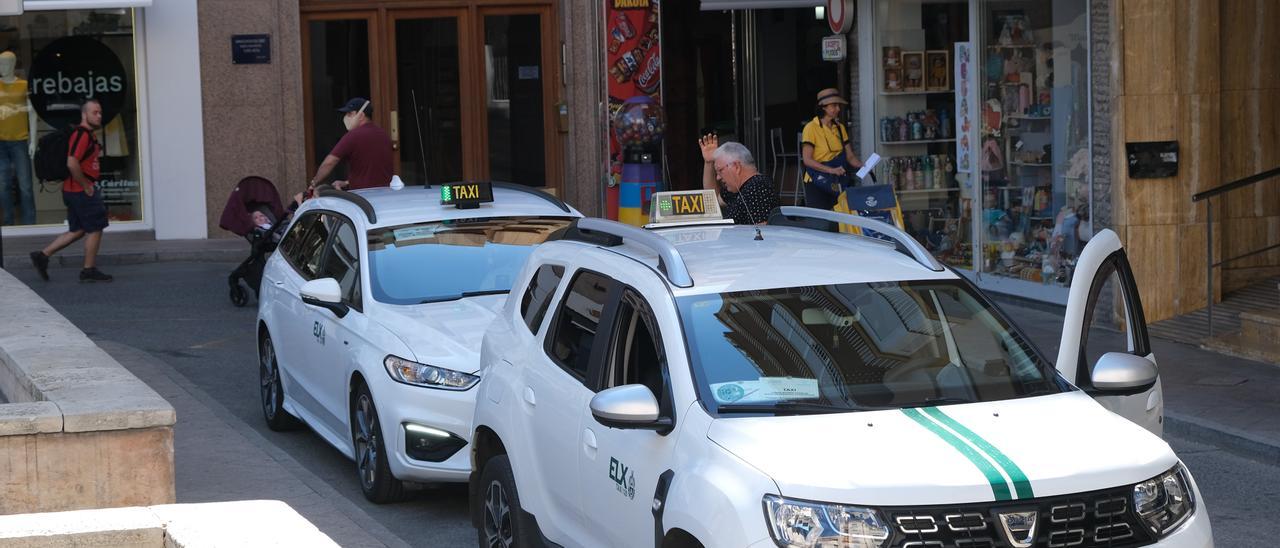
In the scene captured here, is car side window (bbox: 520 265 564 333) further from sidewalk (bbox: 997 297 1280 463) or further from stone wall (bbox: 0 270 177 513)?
sidewalk (bbox: 997 297 1280 463)

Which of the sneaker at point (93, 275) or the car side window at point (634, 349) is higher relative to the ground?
the car side window at point (634, 349)

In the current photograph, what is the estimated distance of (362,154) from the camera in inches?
568

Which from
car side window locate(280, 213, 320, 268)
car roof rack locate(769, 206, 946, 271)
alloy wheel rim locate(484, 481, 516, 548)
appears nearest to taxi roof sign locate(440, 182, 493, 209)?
car side window locate(280, 213, 320, 268)

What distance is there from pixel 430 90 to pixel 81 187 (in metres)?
5.93

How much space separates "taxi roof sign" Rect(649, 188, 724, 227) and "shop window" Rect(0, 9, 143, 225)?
48.3ft

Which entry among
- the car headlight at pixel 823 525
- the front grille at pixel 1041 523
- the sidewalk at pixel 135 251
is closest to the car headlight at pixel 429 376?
the car headlight at pixel 823 525

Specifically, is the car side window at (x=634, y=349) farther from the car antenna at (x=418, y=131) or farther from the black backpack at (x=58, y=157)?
the car antenna at (x=418, y=131)

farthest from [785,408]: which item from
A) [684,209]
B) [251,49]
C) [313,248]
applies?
[251,49]

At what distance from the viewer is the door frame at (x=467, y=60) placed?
21422 millimetres

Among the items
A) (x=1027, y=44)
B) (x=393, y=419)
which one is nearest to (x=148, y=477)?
(x=393, y=419)

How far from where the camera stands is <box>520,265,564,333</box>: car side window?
6746 mm

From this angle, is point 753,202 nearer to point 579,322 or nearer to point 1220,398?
point 1220,398

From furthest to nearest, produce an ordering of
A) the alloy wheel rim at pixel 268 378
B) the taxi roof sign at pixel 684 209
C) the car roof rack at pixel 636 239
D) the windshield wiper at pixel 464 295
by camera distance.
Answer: the alloy wheel rim at pixel 268 378, the windshield wiper at pixel 464 295, the taxi roof sign at pixel 684 209, the car roof rack at pixel 636 239

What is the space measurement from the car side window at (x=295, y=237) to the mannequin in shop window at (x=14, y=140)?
11144 millimetres
